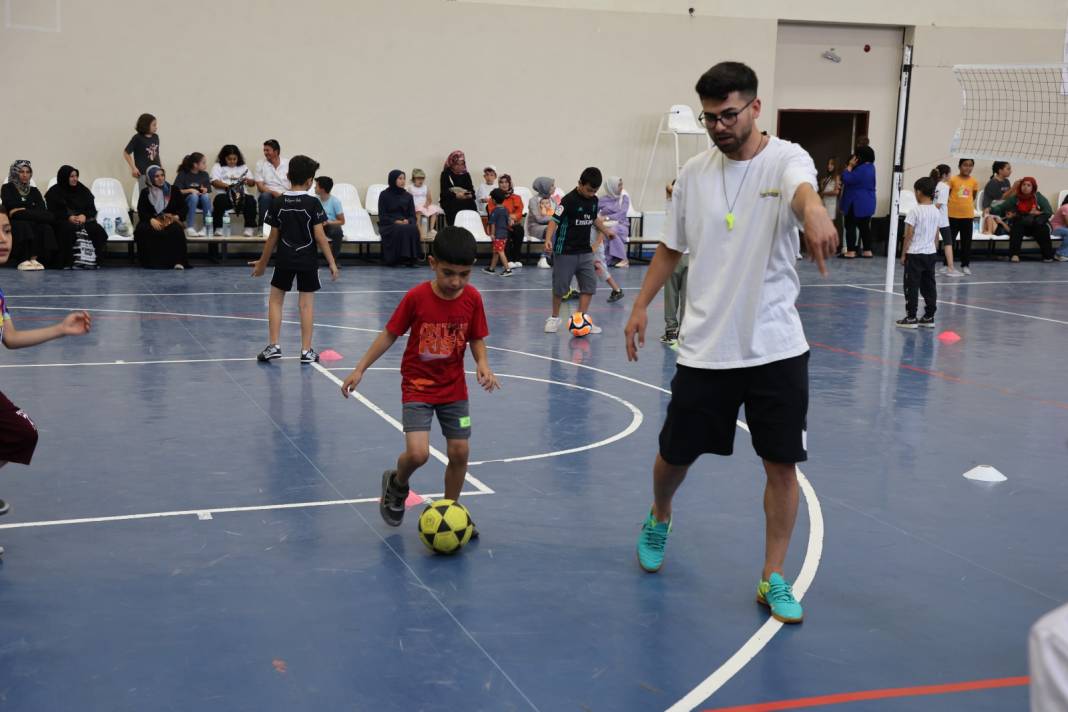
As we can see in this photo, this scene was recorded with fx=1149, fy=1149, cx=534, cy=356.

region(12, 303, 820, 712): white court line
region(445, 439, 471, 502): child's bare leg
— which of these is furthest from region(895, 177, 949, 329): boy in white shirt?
region(445, 439, 471, 502): child's bare leg

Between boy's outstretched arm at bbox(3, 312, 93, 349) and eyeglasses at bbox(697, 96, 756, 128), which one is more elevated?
eyeglasses at bbox(697, 96, 756, 128)

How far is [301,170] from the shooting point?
10.0 m

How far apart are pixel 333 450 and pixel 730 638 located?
3.51 metres

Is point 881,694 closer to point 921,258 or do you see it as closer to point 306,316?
point 306,316

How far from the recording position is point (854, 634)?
185 inches

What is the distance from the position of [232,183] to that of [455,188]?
392cm

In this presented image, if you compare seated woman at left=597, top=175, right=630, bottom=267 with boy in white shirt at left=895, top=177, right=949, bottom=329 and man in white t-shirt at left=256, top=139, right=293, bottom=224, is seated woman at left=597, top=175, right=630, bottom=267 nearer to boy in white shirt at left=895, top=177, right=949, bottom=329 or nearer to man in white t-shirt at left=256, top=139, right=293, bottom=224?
boy in white shirt at left=895, top=177, right=949, bottom=329

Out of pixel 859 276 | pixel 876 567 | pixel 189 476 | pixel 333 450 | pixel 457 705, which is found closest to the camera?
pixel 457 705

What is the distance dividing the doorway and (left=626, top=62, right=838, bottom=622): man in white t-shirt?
2102 centimetres

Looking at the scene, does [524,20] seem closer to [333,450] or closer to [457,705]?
[333,450]

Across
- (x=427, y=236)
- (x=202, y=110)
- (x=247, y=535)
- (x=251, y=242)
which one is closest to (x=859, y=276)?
(x=427, y=236)

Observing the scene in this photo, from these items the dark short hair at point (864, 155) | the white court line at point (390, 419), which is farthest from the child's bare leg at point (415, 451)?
the dark short hair at point (864, 155)

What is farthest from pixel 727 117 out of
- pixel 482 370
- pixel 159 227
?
pixel 159 227

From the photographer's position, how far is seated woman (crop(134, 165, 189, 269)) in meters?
18.3
